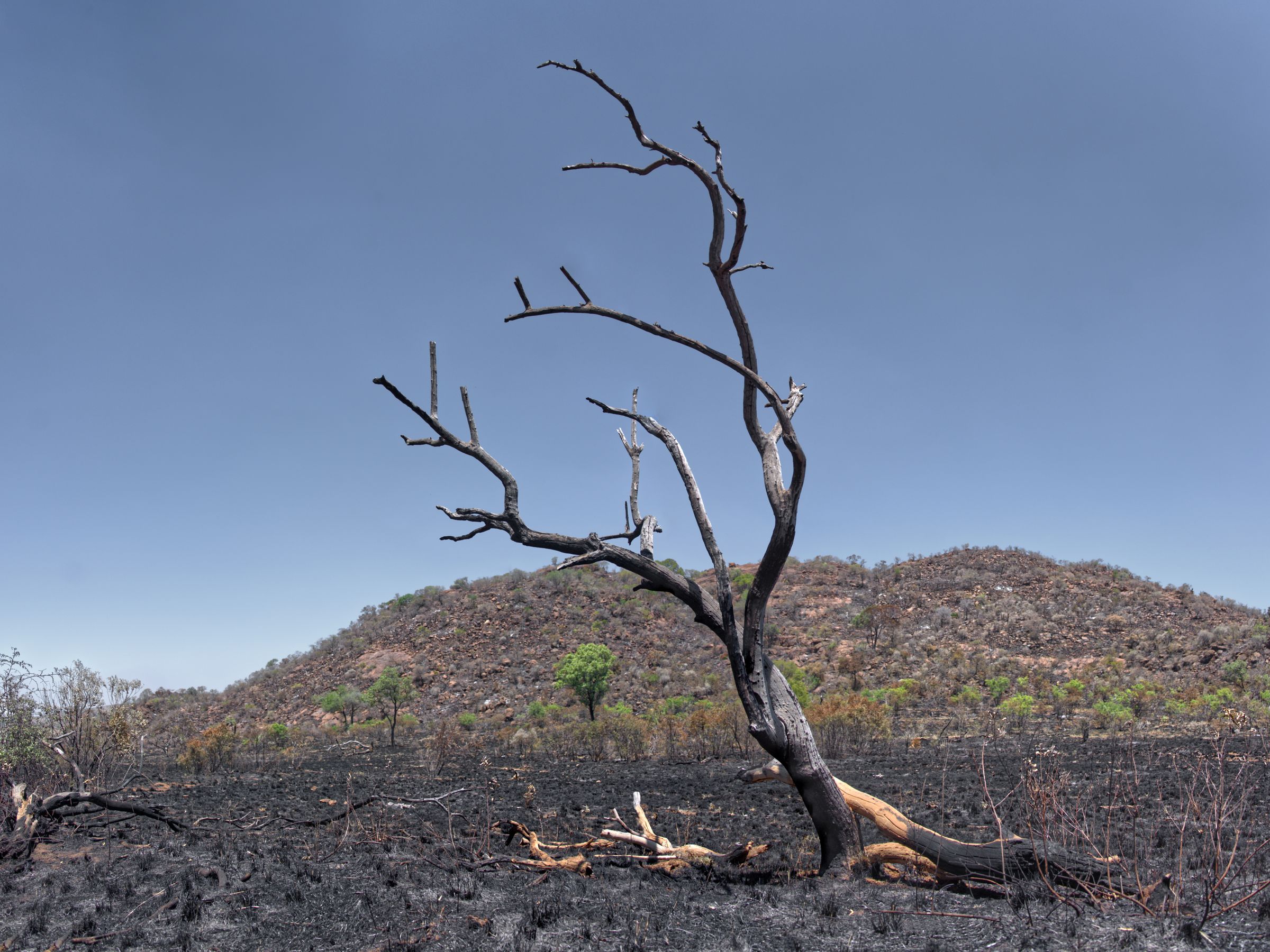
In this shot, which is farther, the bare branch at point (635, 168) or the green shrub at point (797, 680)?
the green shrub at point (797, 680)

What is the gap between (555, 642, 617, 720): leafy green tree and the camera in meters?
30.5

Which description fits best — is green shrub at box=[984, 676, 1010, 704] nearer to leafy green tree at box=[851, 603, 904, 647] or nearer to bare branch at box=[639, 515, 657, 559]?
leafy green tree at box=[851, 603, 904, 647]

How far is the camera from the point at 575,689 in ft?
104

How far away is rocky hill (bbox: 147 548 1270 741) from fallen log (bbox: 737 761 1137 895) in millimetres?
24713

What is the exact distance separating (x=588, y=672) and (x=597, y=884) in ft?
77.9

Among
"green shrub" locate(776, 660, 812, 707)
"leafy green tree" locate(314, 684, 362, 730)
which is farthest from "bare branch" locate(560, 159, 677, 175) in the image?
"leafy green tree" locate(314, 684, 362, 730)

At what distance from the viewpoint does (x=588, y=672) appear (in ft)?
99.7

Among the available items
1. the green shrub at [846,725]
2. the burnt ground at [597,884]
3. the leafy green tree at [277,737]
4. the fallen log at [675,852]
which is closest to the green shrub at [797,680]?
the green shrub at [846,725]

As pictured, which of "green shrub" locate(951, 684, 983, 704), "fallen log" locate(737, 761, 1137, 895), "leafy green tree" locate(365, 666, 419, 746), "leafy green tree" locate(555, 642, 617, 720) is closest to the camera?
"fallen log" locate(737, 761, 1137, 895)

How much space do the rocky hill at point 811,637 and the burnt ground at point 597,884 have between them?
20.3 m

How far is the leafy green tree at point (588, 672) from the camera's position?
30.5m

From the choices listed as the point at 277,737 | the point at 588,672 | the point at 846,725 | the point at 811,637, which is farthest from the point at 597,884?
the point at 811,637

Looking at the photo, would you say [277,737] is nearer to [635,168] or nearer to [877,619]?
[635,168]

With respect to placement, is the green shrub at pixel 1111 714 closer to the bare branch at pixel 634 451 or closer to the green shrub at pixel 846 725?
the green shrub at pixel 846 725
